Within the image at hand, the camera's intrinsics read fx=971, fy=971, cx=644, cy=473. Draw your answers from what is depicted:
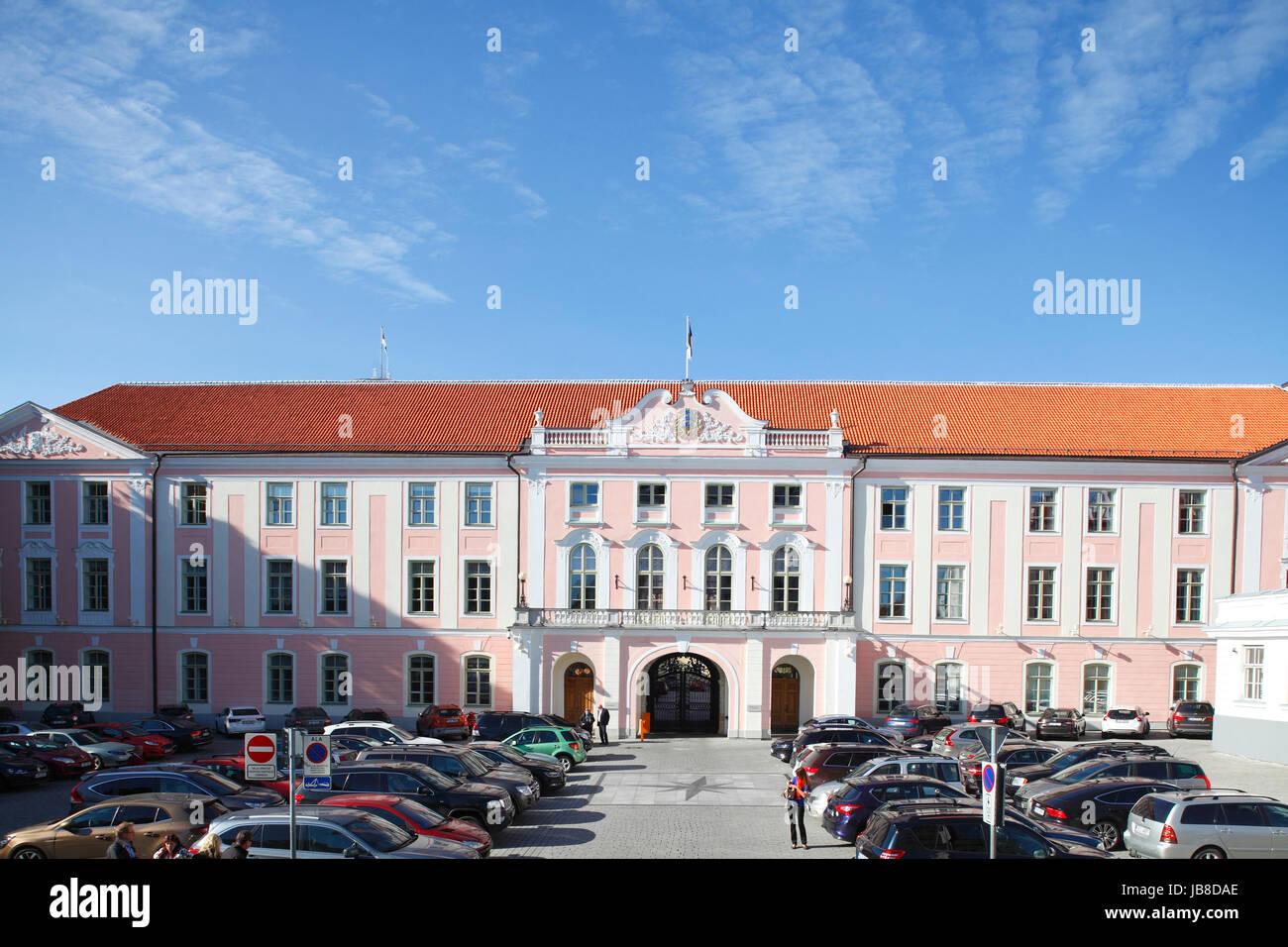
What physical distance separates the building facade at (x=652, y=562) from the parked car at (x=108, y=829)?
21357mm

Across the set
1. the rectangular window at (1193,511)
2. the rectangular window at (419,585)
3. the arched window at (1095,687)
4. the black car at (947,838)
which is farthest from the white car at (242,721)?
the rectangular window at (1193,511)

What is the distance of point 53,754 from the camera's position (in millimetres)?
29438

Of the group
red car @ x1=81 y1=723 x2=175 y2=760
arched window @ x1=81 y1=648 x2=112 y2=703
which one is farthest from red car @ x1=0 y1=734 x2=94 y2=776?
arched window @ x1=81 y1=648 x2=112 y2=703

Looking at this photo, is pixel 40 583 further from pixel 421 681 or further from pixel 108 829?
pixel 108 829

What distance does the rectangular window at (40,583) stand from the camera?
138 feet

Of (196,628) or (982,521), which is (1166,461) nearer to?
Answer: (982,521)

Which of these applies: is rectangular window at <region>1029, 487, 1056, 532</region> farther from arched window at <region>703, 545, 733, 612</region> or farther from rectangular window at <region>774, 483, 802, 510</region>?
arched window at <region>703, 545, 733, 612</region>

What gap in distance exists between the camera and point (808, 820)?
23.1m

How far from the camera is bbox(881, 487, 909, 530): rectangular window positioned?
4091 cm

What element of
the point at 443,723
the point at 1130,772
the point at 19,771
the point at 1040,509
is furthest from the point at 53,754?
the point at 1040,509

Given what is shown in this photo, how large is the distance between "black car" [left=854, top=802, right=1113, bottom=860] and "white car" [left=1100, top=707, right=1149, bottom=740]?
24.1m

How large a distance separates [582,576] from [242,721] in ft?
48.3

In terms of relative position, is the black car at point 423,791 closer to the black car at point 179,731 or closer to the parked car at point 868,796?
the parked car at point 868,796
